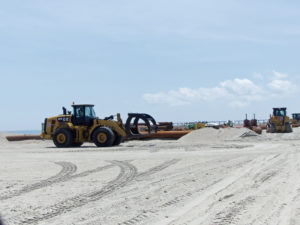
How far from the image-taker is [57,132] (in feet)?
80.1

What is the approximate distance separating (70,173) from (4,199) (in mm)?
3771

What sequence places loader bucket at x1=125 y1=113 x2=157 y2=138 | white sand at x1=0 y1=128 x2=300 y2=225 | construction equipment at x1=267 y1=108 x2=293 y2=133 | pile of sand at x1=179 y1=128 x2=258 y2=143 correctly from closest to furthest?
white sand at x1=0 y1=128 x2=300 y2=225
loader bucket at x1=125 y1=113 x2=157 y2=138
pile of sand at x1=179 y1=128 x2=258 y2=143
construction equipment at x1=267 y1=108 x2=293 y2=133

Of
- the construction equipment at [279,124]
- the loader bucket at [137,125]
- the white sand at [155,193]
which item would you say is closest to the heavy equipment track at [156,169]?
the white sand at [155,193]

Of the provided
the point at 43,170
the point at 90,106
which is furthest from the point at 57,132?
the point at 43,170

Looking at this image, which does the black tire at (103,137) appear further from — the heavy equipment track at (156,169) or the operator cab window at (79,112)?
the heavy equipment track at (156,169)

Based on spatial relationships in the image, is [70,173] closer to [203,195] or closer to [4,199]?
[4,199]

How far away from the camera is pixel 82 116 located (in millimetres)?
24141

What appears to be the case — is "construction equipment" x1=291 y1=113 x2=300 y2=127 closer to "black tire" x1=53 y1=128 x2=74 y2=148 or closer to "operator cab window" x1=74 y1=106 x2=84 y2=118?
"operator cab window" x1=74 y1=106 x2=84 y2=118

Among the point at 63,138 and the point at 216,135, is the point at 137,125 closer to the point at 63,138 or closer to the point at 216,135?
the point at 63,138

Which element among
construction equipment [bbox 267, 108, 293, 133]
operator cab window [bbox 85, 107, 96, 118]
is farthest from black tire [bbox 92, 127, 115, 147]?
construction equipment [bbox 267, 108, 293, 133]

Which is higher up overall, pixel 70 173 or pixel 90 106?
pixel 90 106

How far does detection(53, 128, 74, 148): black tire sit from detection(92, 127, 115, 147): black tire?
155 cm

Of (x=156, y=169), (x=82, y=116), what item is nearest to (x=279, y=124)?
A: (x=82, y=116)

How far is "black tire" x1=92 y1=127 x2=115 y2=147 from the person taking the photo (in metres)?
23.1
